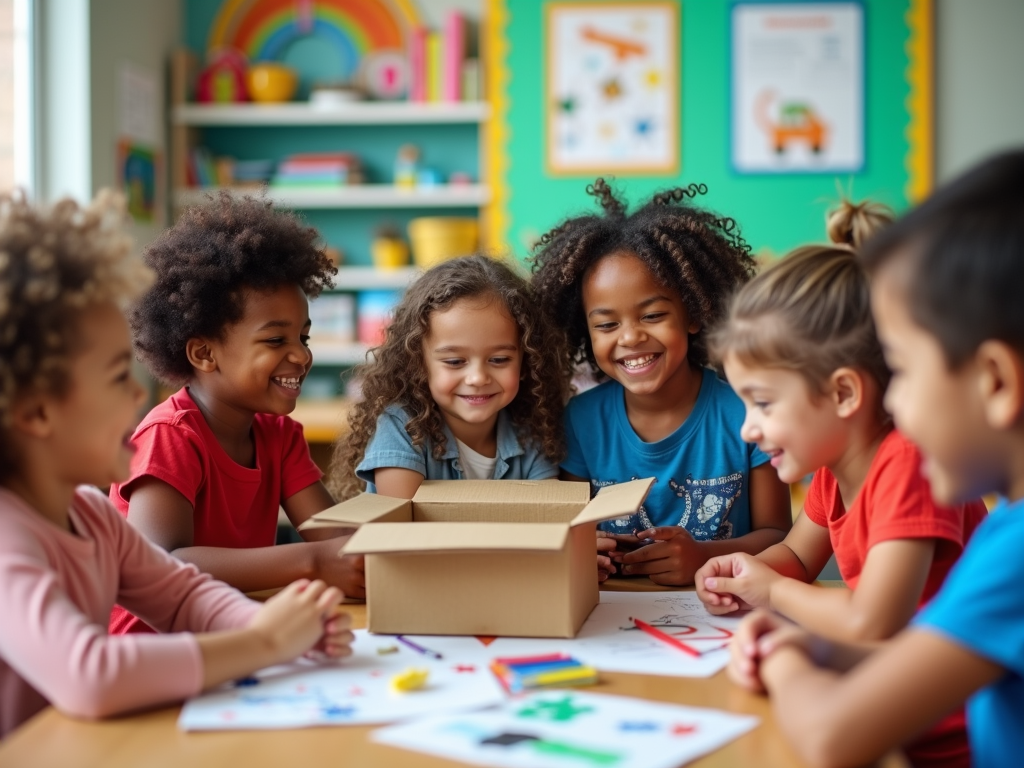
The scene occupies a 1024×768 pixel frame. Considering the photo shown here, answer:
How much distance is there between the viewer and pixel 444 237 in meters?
4.28

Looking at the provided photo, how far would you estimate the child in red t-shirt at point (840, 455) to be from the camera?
3.46ft

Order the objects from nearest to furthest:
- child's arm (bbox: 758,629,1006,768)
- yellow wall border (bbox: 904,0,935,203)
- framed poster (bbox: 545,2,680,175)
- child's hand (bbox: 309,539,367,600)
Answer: child's arm (bbox: 758,629,1006,768), child's hand (bbox: 309,539,367,600), yellow wall border (bbox: 904,0,935,203), framed poster (bbox: 545,2,680,175)

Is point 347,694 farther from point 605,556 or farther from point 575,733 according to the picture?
point 605,556

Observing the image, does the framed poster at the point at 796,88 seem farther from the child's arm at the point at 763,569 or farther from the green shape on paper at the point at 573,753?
the green shape on paper at the point at 573,753

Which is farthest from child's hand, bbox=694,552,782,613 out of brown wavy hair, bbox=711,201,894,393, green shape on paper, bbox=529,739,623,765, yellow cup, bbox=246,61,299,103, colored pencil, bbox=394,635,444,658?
yellow cup, bbox=246,61,299,103

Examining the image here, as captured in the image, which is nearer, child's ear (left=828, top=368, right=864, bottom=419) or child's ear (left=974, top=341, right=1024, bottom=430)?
child's ear (left=974, top=341, right=1024, bottom=430)

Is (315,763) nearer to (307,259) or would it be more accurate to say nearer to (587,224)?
Result: (307,259)

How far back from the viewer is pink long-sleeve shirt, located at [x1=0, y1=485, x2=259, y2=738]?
889mm

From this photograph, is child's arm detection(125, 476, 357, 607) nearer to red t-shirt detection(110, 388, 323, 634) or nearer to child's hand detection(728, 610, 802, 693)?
red t-shirt detection(110, 388, 323, 634)

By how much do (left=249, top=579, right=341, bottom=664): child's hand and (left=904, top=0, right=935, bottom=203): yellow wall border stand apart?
3.74 meters

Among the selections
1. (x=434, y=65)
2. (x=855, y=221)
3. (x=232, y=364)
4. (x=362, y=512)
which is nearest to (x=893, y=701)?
(x=362, y=512)

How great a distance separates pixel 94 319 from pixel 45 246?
0.08 metres

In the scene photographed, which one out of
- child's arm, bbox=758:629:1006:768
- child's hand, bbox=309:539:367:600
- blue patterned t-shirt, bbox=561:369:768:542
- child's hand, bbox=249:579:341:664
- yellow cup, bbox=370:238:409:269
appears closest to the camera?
child's arm, bbox=758:629:1006:768

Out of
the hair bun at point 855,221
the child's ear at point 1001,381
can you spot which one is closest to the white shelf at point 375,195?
the hair bun at point 855,221
